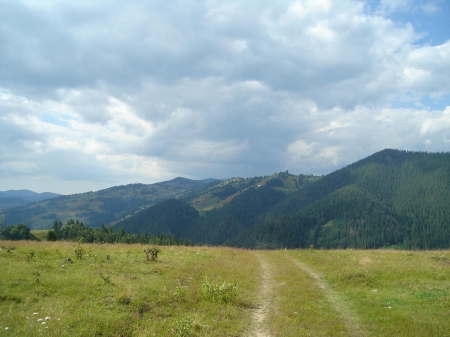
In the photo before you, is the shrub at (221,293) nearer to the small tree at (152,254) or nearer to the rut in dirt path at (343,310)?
the rut in dirt path at (343,310)

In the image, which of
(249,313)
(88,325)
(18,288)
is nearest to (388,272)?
(249,313)

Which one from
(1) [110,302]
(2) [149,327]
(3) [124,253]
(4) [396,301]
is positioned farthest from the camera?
(3) [124,253]

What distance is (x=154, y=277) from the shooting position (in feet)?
54.5

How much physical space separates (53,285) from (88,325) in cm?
451

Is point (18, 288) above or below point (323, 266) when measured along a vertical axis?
above

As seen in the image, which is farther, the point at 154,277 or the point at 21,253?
the point at 21,253

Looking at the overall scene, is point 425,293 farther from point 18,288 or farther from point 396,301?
point 18,288

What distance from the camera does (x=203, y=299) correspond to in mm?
14047

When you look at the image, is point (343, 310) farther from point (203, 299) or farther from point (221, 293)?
point (203, 299)

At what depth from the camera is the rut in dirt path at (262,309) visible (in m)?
11.0

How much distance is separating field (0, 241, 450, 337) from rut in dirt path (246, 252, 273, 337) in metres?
0.04

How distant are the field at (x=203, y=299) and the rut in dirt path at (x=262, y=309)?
0.14 ft

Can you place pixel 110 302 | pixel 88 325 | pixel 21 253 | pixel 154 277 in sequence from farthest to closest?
pixel 21 253 < pixel 154 277 < pixel 110 302 < pixel 88 325

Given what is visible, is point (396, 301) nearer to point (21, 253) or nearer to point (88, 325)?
point (88, 325)
